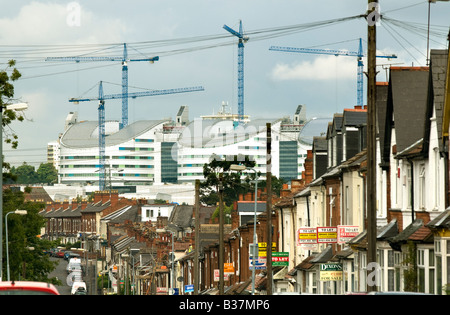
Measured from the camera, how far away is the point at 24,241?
71062 mm

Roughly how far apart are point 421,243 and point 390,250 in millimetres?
4349

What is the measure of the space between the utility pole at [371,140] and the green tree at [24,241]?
123ft

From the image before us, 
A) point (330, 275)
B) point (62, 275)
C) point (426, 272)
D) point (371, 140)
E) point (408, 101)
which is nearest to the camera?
point (371, 140)

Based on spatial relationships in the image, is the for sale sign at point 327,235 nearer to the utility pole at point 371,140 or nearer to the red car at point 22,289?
the utility pole at point 371,140

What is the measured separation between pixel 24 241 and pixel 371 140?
49.7 metres

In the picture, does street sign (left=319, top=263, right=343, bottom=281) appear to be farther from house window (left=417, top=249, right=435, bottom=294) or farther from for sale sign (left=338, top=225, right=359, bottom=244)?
house window (left=417, top=249, right=435, bottom=294)

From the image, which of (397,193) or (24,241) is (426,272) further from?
(24,241)

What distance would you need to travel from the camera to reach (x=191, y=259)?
8494 cm

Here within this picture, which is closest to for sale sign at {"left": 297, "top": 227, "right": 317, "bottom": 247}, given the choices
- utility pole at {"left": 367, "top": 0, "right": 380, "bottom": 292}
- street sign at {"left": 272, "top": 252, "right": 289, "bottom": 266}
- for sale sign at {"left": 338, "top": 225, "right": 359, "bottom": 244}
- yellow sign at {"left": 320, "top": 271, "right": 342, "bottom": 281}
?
yellow sign at {"left": 320, "top": 271, "right": 342, "bottom": 281}

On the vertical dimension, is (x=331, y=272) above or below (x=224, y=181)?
below

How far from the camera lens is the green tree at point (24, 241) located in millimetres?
68312

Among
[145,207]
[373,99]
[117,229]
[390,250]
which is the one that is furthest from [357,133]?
[145,207]

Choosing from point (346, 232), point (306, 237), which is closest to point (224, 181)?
point (306, 237)

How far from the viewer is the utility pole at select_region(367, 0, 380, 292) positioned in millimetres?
25172
